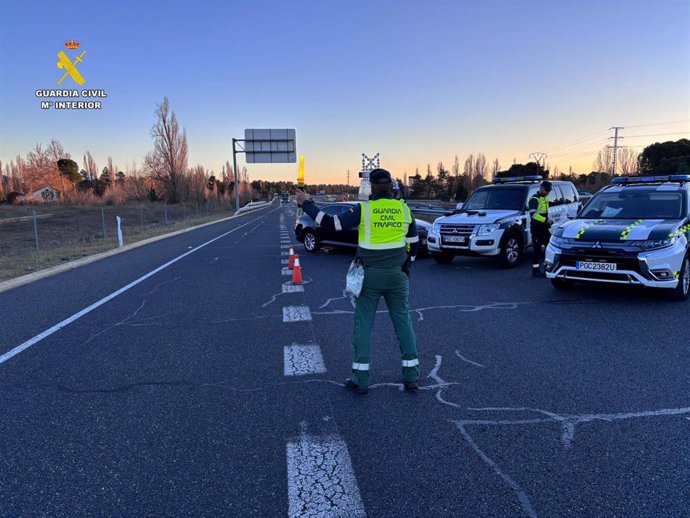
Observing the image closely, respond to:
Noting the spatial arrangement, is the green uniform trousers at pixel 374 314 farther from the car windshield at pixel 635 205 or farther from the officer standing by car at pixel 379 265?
the car windshield at pixel 635 205

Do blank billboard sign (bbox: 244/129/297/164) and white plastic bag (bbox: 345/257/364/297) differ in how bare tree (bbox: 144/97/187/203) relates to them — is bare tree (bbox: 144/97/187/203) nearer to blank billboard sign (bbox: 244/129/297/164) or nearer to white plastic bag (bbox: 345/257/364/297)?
blank billboard sign (bbox: 244/129/297/164)

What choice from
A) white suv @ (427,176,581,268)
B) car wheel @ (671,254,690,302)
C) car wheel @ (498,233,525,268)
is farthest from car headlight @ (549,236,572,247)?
car wheel @ (498,233,525,268)

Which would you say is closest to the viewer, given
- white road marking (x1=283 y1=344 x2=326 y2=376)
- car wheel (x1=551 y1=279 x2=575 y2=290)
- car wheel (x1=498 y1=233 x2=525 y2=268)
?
white road marking (x1=283 y1=344 x2=326 y2=376)

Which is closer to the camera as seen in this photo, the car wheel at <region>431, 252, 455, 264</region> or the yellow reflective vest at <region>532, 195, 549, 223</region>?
the yellow reflective vest at <region>532, 195, 549, 223</region>

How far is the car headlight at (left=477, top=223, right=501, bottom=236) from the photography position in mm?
10609

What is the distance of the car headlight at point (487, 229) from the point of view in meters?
10.6

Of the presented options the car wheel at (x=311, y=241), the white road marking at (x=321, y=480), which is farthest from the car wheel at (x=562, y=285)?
the car wheel at (x=311, y=241)

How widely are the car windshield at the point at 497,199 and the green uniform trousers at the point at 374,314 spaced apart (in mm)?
8179

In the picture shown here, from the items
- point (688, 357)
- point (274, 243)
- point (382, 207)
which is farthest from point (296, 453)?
point (274, 243)

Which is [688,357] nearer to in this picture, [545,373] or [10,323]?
[545,373]

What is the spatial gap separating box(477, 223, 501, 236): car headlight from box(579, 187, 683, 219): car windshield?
2.07 m

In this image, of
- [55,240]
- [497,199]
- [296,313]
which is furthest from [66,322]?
[55,240]

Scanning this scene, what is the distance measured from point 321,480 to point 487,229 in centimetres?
862

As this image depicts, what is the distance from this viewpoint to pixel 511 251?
1095 cm
